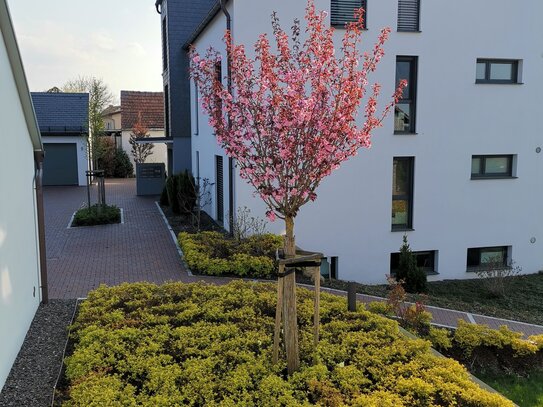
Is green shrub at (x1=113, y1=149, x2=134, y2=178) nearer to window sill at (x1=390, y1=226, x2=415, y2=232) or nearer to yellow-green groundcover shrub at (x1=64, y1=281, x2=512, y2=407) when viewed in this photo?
window sill at (x1=390, y1=226, x2=415, y2=232)

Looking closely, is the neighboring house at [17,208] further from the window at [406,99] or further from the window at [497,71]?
the window at [497,71]

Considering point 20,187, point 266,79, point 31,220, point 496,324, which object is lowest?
point 496,324

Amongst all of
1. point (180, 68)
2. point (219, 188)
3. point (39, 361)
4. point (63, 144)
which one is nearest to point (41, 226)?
point (39, 361)

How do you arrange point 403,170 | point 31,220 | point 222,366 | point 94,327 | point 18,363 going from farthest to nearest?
point 403,170
point 31,220
point 94,327
point 18,363
point 222,366

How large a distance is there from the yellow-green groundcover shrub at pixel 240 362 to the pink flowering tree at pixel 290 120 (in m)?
0.52

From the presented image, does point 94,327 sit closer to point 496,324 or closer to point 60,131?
point 496,324

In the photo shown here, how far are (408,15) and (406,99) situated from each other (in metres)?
2.09

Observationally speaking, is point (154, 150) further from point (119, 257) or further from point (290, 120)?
point (290, 120)

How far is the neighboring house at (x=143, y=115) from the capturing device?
120 ft

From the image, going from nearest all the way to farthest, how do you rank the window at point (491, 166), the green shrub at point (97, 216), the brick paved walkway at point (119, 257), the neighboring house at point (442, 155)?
the brick paved walkway at point (119, 257) < the neighboring house at point (442, 155) < the window at point (491, 166) < the green shrub at point (97, 216)

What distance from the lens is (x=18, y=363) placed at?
6.00 metres

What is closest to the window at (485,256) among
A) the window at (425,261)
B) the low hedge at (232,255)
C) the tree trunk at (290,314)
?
the window at (425,261)

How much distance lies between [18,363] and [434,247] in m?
10.7

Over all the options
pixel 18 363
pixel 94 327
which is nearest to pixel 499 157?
pixel 94 327
